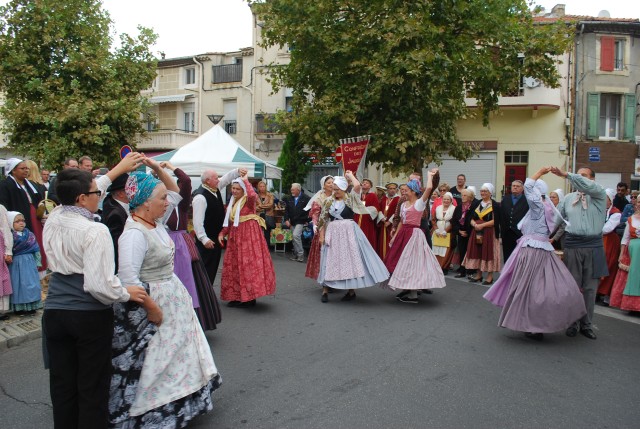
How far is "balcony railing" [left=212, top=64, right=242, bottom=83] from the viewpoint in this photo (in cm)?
2886

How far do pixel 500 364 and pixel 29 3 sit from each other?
689 inches

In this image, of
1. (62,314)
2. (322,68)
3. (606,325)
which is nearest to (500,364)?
(606,325)

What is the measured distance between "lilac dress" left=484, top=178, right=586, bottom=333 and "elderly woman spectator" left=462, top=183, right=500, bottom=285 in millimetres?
3781

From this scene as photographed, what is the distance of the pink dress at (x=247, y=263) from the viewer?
7.31 m

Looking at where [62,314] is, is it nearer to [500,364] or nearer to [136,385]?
[136,385]

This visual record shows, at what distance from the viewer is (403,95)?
588 inches

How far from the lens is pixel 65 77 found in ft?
59.4

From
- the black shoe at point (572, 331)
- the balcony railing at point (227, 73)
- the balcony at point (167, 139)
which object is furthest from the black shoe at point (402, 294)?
the balcony at point (167, 139)

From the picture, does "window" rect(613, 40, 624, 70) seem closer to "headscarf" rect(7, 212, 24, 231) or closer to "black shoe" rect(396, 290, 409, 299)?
"black shoe" rect(396, 290, 409, 299)

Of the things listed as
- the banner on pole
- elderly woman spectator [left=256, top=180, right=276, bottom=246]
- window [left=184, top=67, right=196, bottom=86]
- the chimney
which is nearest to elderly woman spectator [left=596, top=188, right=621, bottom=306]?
the banner on pole

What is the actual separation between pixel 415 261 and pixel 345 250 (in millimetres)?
1034

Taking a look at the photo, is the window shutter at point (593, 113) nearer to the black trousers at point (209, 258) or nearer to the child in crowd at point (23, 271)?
the black trousers at point (209, 258)

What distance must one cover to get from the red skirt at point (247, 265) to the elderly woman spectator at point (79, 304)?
4.05 metres

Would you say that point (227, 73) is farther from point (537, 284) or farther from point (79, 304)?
point (79, 304)
